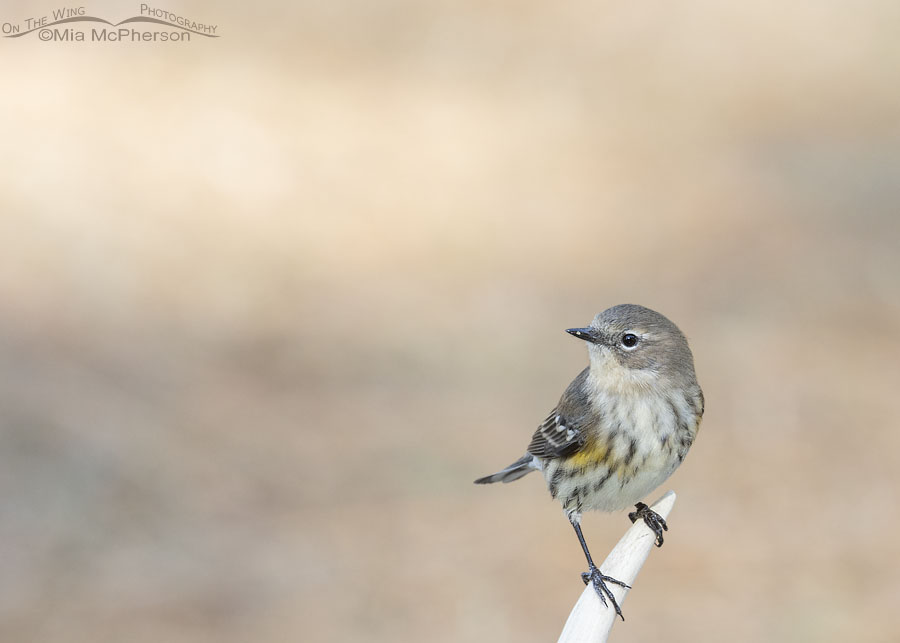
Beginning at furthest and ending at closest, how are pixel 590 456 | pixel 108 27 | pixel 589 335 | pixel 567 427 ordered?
pixel 108 27 → pixel 567 427 → pixel 590 456 → pixel 589 335

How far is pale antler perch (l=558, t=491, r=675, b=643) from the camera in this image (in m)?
2.21

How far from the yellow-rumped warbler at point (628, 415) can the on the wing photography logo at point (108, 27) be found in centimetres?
817

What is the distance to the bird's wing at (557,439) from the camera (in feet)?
12.7

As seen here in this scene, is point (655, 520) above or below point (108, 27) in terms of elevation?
below

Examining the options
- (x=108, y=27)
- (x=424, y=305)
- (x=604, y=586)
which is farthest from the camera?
(x=108, y=27)

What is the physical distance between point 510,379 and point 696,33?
6.80m

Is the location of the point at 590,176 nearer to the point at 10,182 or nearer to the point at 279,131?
the point at 279,131

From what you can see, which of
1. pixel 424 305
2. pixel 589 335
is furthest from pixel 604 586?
pixel 424 305

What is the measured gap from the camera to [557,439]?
13.0 ft

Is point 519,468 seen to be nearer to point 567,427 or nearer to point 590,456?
point 567,427

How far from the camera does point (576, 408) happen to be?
3922mm

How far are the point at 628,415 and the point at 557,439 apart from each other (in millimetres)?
384

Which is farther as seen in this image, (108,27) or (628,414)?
(108,27)

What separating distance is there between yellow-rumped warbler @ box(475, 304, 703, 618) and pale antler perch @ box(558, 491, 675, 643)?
694 millimetres
